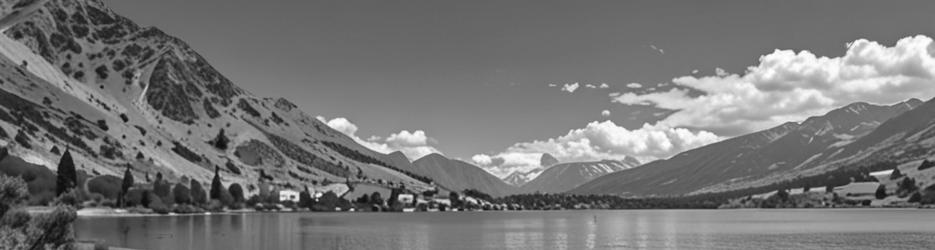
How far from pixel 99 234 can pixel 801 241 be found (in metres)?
125

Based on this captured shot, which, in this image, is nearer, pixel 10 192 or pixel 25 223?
pixel 10 192

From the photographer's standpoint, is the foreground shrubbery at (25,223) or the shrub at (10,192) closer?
the foreground shrubbery at (25,223)

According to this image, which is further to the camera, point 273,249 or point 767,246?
point 767,246

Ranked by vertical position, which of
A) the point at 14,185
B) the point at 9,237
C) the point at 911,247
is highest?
the point at 14,185

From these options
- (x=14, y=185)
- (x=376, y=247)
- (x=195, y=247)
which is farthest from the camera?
(x=376, y=247)

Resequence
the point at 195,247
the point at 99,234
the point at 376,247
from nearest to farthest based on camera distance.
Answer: the point at 195,247 < the point at 376,247 < the point at 99,234

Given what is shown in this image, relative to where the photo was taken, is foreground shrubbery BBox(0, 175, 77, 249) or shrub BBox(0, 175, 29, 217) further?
shrub BBox(0, 175, 29, 217)

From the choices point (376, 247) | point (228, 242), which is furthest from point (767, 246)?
point (228, 242)

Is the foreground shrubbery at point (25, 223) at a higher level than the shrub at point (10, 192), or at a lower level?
lower

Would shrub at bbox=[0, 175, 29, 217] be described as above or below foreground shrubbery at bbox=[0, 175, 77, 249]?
above

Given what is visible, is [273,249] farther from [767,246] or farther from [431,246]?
[767,246]

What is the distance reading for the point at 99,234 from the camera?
124 m

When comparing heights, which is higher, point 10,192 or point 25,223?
point 10,192

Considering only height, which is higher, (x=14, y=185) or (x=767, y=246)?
(x=14, y=185)
